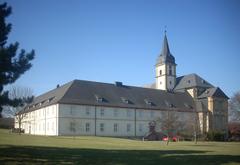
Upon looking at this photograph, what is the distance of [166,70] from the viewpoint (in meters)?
88.4

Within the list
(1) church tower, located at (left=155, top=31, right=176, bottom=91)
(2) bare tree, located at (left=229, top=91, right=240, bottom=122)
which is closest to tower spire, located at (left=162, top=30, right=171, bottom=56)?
(1) church tower, located at (left=155, top=31, right=176, bottom=91)

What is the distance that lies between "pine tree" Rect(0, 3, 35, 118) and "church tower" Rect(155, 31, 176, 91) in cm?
6853

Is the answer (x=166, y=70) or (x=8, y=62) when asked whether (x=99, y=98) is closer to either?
(x=166, y=70)

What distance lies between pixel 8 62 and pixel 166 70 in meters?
71.2

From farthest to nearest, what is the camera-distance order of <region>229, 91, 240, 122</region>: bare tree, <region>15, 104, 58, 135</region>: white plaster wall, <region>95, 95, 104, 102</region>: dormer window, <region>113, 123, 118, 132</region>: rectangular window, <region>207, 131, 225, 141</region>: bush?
<region>229, 91, 240, 122</region>: bare tree < <region>207, 131, 225, 141</region>: bush < <region>113, 123, 118, 132</region>: rectangular window < <region>95, 95, 104, 102</region>: dormer window < <region>15, 104, 58, 135</region>: white plaster wall

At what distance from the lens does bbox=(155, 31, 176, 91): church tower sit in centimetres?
8838

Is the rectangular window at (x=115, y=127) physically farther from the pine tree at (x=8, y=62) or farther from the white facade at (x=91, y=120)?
the pine tree at (x=8, y=62)

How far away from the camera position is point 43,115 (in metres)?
65.7

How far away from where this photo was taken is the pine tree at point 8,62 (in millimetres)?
19598

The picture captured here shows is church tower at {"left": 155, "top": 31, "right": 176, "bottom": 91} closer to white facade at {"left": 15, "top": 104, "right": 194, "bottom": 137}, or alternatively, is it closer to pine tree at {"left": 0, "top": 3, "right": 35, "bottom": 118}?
white facade at {"left": 15, "top": 104, "right": 194, "bottom": 137}

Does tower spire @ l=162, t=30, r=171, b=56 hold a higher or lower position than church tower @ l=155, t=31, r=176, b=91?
higher

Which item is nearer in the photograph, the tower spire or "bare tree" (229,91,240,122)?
"bare tree" (229,91,240,122)

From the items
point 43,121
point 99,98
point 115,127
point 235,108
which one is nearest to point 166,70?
point 235,108

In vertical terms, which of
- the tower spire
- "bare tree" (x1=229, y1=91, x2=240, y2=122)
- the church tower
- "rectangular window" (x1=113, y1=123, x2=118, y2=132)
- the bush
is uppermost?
the tower spire
